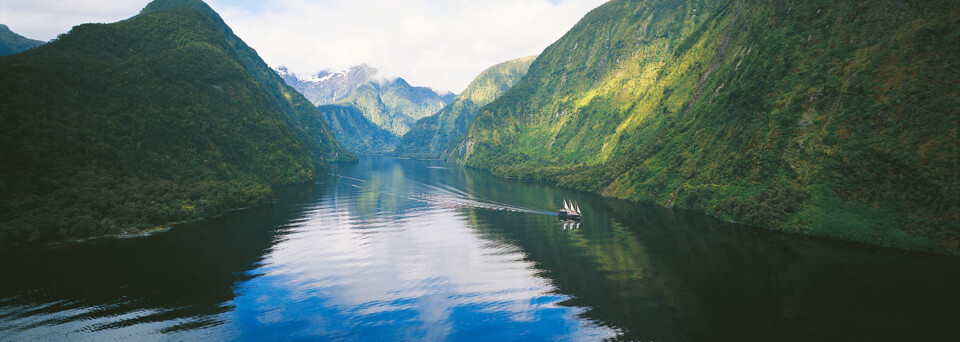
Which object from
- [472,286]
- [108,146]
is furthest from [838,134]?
[108,146]

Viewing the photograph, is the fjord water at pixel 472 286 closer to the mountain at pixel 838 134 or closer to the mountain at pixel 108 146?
the mountain at pixel 838 134

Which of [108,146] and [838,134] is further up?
[838,134]

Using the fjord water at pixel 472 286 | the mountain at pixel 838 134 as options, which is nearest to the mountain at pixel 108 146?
the fjord water at pixel 472 286

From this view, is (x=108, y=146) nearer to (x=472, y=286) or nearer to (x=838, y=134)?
(x=472, y=286)

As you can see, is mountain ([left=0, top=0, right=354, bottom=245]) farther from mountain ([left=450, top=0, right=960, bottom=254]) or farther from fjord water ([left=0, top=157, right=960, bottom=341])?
mountain ([left=450, top=0, right=960, bottom=254])

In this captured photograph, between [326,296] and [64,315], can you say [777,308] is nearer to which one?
[326,296]

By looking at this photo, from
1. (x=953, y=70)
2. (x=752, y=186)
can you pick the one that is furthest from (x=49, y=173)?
(x=953, y=70)

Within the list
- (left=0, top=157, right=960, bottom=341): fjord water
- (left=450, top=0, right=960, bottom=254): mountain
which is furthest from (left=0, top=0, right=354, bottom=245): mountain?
(left=450, top=0, right=960, bottom=254): mountain
